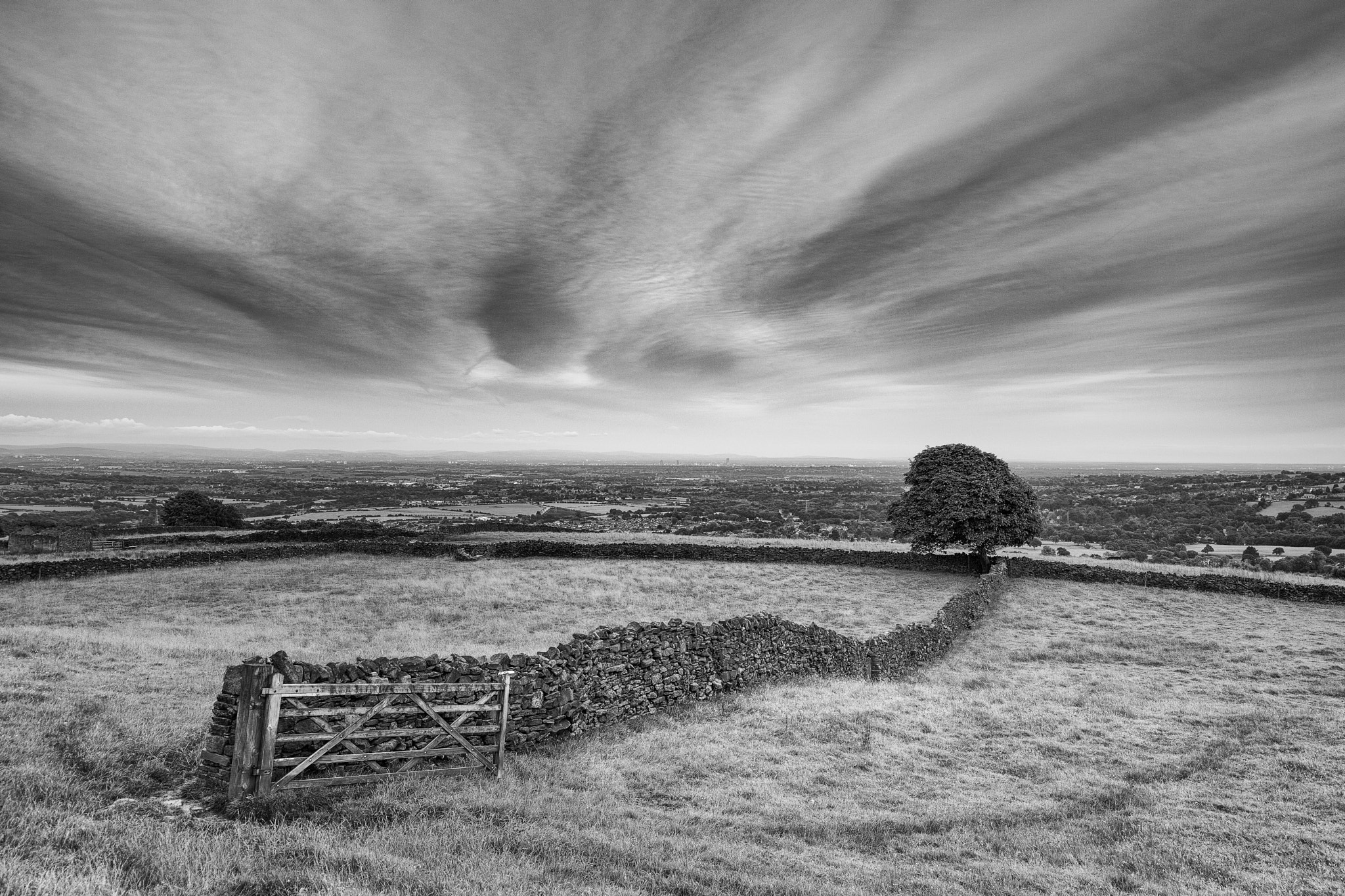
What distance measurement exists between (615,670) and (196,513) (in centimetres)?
6106

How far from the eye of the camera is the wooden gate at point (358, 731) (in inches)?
295

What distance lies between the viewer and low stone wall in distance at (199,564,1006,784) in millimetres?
8406

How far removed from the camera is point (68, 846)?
19.0 feet

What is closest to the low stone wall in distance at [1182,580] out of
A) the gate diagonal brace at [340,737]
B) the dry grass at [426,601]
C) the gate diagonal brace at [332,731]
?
the dry grass at [426,601]

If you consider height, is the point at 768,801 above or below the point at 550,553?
above

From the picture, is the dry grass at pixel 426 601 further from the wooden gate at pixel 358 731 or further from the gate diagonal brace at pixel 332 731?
the gate diagonal brace at pixel 332 731

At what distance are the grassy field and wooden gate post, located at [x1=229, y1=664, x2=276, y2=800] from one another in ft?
1.71

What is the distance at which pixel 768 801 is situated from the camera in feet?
29.0

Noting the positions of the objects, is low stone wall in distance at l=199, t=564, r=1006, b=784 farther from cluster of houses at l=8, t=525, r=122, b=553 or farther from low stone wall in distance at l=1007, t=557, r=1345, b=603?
cluster of houses at l=8, t=525, r=122, b=553

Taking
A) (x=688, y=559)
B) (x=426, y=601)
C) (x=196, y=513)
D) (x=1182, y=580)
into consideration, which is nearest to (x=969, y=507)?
(x=1182, y=580)

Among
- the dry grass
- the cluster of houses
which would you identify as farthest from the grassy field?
the cluster of houses

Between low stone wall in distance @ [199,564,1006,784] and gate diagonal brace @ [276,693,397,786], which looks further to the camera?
low stone wall in distance @ [199,564,1006,784]

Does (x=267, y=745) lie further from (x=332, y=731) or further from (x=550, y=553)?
(x=550, y=553)

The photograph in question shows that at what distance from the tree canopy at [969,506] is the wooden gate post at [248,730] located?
35.6 metres
